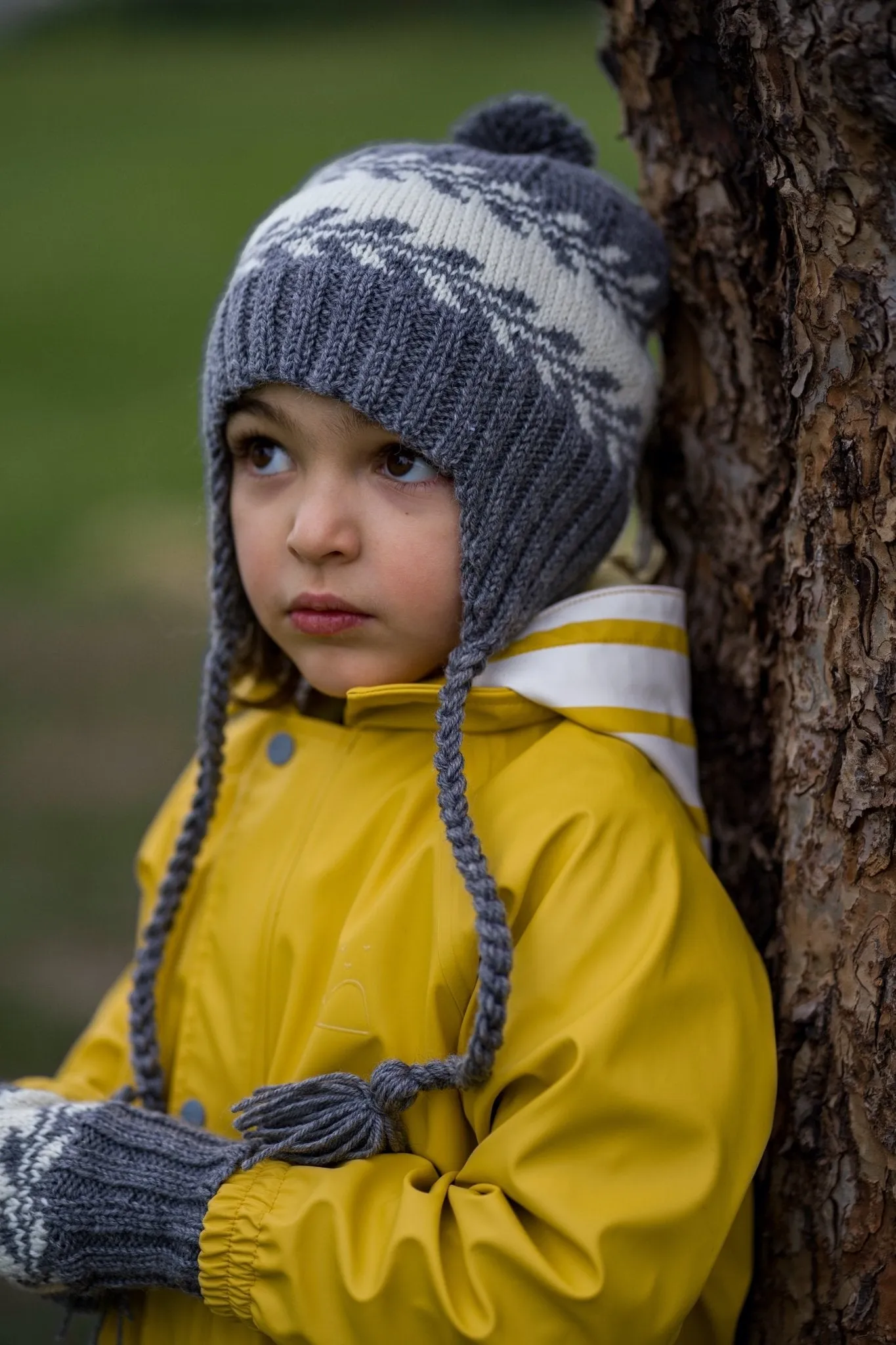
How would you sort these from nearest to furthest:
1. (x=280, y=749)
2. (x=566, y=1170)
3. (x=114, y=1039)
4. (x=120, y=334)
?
A: (x=566, y=1170), (x=280, y=749), (x=114, y=1039), (x=120, y=334)

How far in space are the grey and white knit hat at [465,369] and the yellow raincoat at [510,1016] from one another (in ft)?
0.22

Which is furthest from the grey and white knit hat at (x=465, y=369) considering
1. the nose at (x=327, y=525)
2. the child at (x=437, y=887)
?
the nose at (x=327, y=525)

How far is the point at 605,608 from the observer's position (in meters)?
1.79

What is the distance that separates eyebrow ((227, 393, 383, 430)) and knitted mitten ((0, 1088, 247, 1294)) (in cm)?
90

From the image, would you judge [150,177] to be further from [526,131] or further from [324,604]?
[324,604]

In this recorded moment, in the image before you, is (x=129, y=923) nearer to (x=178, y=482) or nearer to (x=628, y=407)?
(x=628, y=407)

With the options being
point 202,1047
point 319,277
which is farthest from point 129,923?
point 319,277

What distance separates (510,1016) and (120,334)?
762 cm

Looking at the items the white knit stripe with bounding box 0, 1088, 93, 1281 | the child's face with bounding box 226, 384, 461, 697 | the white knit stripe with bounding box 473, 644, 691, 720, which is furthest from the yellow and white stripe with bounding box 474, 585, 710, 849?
the white knit stripe with bounding box 0, 1088, 93, 1281

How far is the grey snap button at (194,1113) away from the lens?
183cm

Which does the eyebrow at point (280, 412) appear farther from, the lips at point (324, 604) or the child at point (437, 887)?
the lips at point (324, 604)

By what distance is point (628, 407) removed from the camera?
1.88 m

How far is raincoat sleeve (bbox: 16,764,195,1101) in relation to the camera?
2051 millimetres

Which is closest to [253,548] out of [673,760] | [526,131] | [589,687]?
[589,687]
